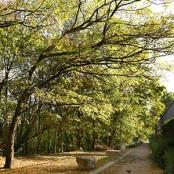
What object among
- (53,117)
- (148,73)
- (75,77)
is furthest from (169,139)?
(53,117)

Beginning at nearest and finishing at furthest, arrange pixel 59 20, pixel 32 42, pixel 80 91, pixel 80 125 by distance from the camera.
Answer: pixel 59 20, pixel 32 42, pixel 80 91, pixel 80 125

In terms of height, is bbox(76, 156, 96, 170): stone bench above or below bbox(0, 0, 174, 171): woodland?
below

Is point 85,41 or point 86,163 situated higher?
point 85,41

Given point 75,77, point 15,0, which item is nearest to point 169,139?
point 75,77

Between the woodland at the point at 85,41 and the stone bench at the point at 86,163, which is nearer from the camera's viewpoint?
the woodland at the point at 85,41

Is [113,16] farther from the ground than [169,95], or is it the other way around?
[169,95]

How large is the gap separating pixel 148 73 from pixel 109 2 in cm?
392

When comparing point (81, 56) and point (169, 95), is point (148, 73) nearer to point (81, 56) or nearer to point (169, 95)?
point (81, 56)

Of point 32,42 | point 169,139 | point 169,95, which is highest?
point 169,95

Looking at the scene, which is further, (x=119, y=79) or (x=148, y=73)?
(x=119, y=79)

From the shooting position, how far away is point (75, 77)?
2088cm

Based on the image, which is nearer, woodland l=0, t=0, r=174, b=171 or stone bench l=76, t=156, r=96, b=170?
woodland l=0, t=0, r=174, b=171

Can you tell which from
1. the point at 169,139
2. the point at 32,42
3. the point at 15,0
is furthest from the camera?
the point at 169,139

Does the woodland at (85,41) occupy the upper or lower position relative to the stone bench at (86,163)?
upper
